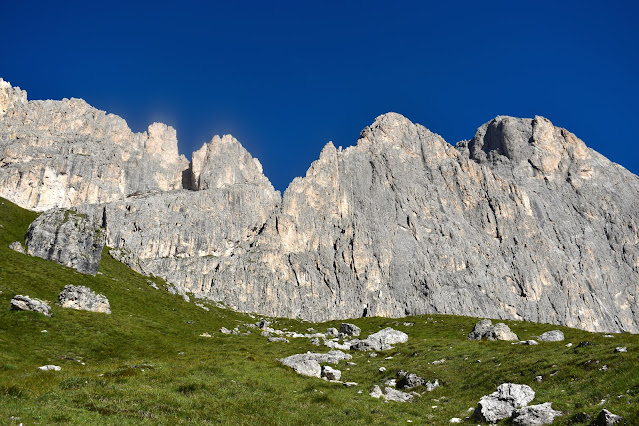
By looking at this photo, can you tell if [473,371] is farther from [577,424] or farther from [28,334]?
[28,334]

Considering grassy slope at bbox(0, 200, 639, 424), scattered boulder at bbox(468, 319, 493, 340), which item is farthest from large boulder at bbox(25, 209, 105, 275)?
scattered boulder at bbox(468, 319, 493, 340)

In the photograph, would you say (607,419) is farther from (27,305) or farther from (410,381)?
(27,305)

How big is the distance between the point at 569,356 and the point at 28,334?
53474 millimetres

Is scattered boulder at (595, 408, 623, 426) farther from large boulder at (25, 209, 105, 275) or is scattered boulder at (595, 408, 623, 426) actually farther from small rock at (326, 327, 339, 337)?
large boulder at (25, 209, 105, 275)

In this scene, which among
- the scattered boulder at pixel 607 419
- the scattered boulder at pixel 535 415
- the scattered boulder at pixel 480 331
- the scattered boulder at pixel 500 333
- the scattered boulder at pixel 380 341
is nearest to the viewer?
the scattered boulder at pixel 607 419

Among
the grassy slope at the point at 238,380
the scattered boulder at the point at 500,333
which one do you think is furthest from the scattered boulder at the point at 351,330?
the grassy slope at the point at 238,380

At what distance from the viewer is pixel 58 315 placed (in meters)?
55.9

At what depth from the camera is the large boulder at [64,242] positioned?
346ft

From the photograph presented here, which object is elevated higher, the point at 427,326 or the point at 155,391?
the point at 427,326

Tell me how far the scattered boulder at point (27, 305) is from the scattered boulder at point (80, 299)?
45.0 ft

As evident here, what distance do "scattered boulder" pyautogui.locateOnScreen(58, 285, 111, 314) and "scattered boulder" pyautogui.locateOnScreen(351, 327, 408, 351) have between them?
43948mm

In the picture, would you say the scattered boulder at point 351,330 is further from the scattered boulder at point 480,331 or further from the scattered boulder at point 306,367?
the scattered boulder at point 306,367

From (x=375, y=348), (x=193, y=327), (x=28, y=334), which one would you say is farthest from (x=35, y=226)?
(x=375, y=348)

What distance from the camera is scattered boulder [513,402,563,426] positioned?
2078cm
